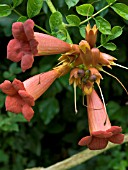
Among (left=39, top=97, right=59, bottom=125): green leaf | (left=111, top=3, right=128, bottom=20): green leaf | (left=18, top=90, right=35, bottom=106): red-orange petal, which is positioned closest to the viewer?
(left=18, top=90, right=35, bottom=106): red-orange petal

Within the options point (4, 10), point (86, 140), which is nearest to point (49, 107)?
point (4, 10)

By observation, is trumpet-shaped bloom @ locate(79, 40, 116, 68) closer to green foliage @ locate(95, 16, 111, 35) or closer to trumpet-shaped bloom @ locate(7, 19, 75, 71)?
trumpet-shaped bloom @ locate(7, 19, 75, 71)

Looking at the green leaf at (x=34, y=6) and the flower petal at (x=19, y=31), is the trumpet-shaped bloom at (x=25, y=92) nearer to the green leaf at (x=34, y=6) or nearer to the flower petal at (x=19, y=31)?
the flower petal at (x=19, y=31)

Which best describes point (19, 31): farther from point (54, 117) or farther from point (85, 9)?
point (54, 117)

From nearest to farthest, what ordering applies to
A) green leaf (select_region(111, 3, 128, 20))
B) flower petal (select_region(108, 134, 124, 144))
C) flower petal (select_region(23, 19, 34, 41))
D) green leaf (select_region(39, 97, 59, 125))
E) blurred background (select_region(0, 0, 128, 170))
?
1. flower petal (select_region(23, 19, 34, 41))
2. flower petal (select_region(108, 134, 124, 144))
3. green leaf (select_region(111, 3, 128, 20))
4. blurred background (select_region(0, 0, 128, 170))
5. green leaf (select_region(39, 97, 59, 125))

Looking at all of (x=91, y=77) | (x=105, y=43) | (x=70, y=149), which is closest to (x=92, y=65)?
(x=91, y=77)

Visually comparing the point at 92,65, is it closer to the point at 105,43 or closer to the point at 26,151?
the point at 105,43

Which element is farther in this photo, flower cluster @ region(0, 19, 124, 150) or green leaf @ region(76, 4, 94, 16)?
green leaf @ region(76, 4, 94, 16)

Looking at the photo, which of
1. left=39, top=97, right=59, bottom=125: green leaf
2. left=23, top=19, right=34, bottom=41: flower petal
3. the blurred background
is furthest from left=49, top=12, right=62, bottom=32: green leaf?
left=39, top=97, right=59, bottom=125: green leaf
